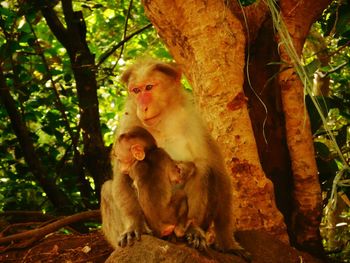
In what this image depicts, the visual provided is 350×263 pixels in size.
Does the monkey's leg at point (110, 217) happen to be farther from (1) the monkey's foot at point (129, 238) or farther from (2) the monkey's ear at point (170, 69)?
(2) the monkey's ear at point (170, 69)

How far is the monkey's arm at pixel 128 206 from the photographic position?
3701mm

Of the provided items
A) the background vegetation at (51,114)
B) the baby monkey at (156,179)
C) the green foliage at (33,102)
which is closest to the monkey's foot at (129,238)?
the baby monkey at (156,179)

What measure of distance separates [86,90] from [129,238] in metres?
3.01

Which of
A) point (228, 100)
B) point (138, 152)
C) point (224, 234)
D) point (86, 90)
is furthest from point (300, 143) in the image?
point (86, 90)

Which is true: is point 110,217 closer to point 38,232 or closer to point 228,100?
point 38,232

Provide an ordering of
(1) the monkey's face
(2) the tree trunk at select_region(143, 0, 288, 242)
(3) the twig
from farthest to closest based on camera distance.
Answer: (3) the twig
(2) the tree trunk at select_region(143, 0, 288, 242)
(1) the monkey's face

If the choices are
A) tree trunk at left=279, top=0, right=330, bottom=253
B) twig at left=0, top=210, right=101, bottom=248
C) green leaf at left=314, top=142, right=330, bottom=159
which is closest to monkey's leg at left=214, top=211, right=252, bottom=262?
tree trunk at left=279, top=0, right=330, bottom=253

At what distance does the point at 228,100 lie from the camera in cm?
428

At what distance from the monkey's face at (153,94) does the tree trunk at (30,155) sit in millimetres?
2134

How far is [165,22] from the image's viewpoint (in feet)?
15.1

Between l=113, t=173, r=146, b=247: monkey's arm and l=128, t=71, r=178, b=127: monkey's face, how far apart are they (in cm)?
45

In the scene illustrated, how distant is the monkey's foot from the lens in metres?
3.49

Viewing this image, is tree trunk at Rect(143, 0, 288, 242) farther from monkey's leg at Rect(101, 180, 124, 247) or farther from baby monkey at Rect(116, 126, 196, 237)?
monkey's leg at Rect(101, 180, 124, 247)

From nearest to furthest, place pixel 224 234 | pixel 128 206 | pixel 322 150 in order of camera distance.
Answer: pixel 128 206
pixel 224 234
pixel 322 150
